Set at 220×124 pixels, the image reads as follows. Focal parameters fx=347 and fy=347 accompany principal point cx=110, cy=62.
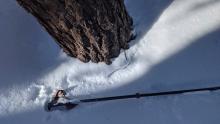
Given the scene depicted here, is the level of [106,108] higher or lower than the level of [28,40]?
lower

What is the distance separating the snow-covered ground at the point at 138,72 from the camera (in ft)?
5.13

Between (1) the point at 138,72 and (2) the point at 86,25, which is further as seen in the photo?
(1) the point at 138,72

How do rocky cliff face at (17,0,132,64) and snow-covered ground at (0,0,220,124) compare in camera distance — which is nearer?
rocky cliff face at (17,0,132,64)

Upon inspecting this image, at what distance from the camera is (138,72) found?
164 cm

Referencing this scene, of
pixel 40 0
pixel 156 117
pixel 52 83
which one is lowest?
pixel 156 117

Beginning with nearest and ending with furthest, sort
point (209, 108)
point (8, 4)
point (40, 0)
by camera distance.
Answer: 1. point (40, 0)
2. point (209, 108)
3. point (8, 4)

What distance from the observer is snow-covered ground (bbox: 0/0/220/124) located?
1563 mm

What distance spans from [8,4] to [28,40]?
11.2 inches

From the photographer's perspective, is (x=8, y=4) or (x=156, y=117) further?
(x=8, y=4)

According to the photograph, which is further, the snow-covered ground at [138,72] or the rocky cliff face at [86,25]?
the snow-covered ground at [138,72]

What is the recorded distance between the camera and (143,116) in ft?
5.11

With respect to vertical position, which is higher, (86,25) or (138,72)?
(86,25)

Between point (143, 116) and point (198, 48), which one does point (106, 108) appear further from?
point (198, 48)

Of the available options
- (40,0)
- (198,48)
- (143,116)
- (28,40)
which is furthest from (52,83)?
(198,48)
